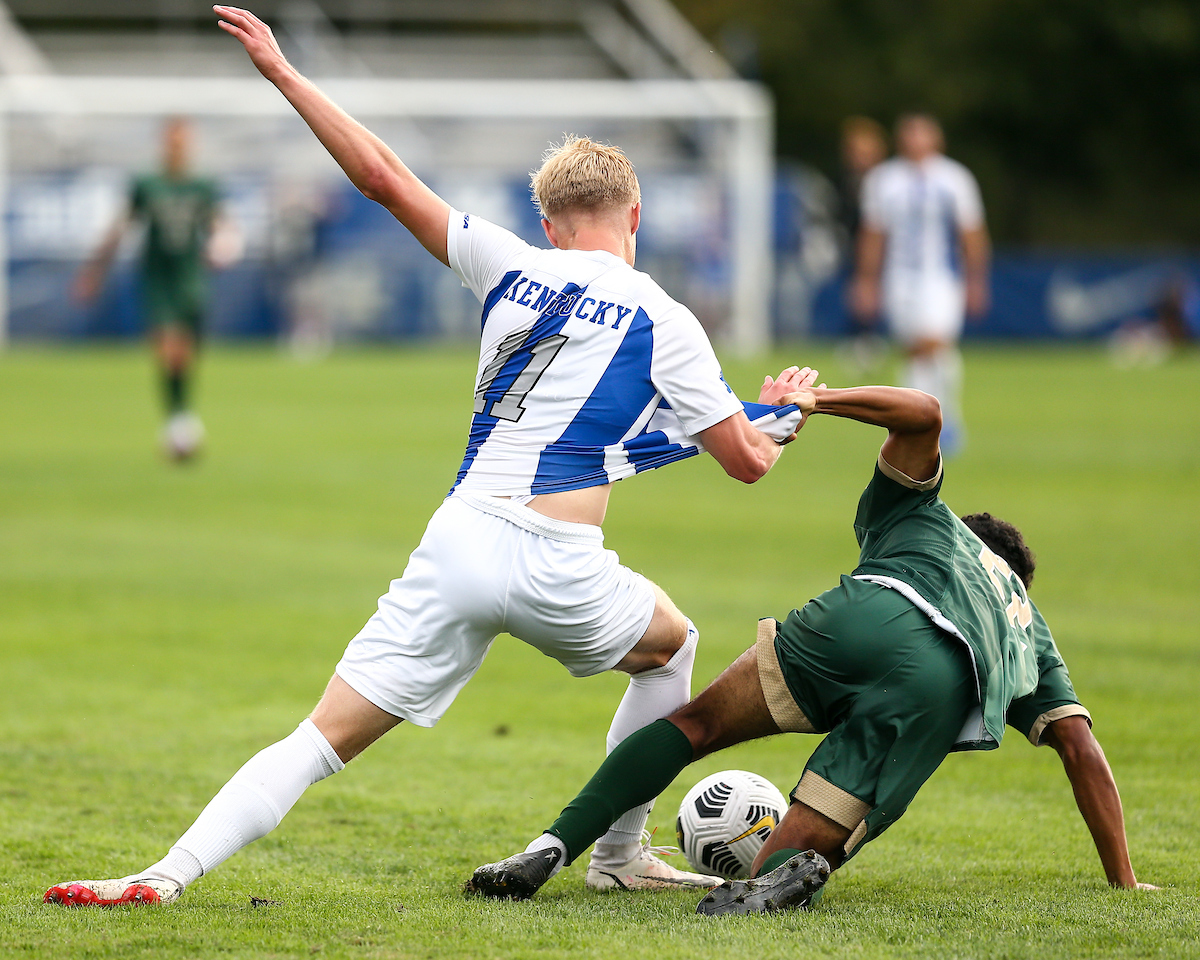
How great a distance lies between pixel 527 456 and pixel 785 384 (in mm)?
691

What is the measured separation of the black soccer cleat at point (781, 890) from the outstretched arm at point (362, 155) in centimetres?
174

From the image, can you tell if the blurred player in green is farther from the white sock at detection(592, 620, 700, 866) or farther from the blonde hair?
the blonde hair

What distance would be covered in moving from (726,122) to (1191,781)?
88.1ft

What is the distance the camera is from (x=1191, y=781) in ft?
18.2

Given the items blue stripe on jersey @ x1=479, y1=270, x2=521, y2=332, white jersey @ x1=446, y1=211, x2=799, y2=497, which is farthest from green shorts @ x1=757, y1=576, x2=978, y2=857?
blue stripe on jersey @ x1=479, y1=270, x2=521, y2=332

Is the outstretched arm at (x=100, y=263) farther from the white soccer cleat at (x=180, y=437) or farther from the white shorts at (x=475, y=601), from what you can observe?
the white shorts at (x=475, y=601)

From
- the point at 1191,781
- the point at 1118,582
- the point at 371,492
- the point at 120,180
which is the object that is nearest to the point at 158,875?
the point at 1191,781

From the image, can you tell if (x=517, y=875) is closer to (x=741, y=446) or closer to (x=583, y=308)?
(x=741, y=446)

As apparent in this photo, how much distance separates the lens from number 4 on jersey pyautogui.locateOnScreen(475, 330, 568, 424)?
402 centimetres

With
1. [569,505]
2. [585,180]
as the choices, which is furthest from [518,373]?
[585,180]

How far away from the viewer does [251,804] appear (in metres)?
3.92

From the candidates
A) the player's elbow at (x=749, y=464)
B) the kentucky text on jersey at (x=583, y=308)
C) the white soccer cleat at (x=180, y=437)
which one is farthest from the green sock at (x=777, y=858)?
the white soccer cleat at (x=180, y=437)

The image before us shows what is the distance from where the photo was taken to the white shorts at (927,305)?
15.1 meters

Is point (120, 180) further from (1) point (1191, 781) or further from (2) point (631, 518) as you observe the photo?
(1) point (1191, 781)
